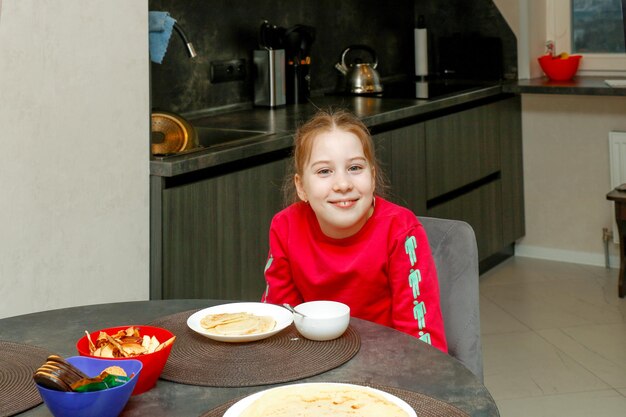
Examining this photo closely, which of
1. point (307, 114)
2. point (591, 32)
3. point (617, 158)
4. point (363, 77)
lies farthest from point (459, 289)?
point (591, 32)

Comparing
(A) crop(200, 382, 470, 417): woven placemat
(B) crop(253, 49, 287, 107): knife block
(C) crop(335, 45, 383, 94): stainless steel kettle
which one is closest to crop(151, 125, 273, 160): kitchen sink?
(B) crop(253, 49, 287, 107): knife block

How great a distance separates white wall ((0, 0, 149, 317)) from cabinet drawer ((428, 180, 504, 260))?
76.3 inches

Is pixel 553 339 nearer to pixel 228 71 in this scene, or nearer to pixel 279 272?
pixel 228 71

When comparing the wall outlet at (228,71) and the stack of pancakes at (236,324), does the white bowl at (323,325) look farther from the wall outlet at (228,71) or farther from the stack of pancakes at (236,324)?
the wall outlet at (228,71)

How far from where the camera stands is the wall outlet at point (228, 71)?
150 inches

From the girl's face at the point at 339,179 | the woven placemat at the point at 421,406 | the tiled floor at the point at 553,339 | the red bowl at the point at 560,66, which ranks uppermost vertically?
the red bowl at the point at 560,66

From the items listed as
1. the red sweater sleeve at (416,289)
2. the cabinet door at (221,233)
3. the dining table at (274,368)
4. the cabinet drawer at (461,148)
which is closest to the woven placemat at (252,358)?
the dining table at (274,368)

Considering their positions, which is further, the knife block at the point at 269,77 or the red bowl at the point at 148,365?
the knife block at the point at 269,77

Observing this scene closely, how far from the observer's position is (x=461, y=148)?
4402 mm

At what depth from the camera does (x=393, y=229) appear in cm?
192

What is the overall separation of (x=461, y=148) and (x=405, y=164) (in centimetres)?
52

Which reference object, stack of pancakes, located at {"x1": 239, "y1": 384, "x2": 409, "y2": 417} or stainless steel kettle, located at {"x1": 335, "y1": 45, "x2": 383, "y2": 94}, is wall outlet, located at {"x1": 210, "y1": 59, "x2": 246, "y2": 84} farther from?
stack of pancakes, located at {"x1": 239, "y1": 384, "x2": 409, "y2": 417}

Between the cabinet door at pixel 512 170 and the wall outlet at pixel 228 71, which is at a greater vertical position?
the wall outlet at pixel 228 71

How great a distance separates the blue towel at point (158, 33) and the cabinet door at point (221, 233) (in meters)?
0.41
